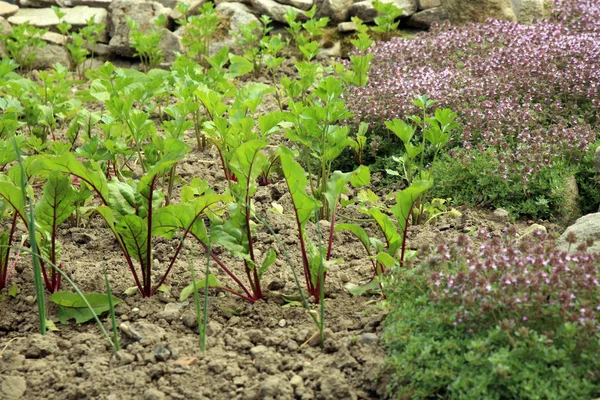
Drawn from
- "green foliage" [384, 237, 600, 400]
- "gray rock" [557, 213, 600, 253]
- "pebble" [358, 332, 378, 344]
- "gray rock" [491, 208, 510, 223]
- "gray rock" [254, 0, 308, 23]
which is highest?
"gray rock" [254, 0, 308, 23]

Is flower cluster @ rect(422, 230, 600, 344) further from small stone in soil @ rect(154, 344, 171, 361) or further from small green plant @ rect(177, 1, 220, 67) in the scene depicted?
small green plant @ rect(177, 1, 220, 67)

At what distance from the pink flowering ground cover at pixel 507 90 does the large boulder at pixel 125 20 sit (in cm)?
277

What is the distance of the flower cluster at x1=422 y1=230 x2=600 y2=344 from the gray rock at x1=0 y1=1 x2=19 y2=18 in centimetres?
700

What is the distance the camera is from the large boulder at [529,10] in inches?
301

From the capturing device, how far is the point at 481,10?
7590mm

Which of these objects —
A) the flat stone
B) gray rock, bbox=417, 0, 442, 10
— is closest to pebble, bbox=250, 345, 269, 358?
gray rock, bbox=417, 0, 442, 10

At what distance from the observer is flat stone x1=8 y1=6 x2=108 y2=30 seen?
26.8 ft

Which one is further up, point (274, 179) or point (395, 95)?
point (395, 95)

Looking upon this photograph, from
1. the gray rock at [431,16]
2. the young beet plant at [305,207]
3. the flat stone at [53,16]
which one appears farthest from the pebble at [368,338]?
the flat stone at [53,16]

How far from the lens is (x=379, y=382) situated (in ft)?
8.66

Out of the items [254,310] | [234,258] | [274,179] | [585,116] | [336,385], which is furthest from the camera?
[585,116]

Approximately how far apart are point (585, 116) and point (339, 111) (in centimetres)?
222

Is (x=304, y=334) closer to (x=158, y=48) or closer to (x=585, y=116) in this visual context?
(x=585, y=116)

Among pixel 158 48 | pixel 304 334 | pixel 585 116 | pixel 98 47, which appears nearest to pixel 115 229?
pixel 304 334
